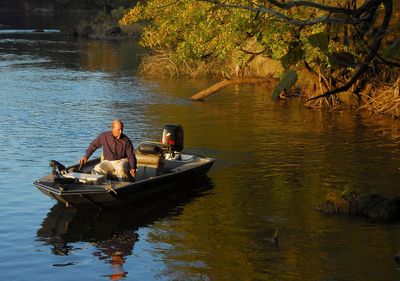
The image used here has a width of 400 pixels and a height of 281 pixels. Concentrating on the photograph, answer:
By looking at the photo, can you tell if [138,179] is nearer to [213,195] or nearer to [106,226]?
[213,195]

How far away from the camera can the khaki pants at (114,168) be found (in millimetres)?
20328

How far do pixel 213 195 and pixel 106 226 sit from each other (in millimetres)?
4130

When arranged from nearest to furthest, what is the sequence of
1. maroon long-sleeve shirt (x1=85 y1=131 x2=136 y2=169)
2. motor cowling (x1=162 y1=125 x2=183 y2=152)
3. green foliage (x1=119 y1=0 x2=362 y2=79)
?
maroon long-sleeve shirt (x1=85 y1=131 x2=136 y2=169)
motor cowling (x1=162 y1=125 x2=183 y2=152)
green foliage (x1=119 y1=0 x2=362 y2=79)

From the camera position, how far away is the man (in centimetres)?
2034

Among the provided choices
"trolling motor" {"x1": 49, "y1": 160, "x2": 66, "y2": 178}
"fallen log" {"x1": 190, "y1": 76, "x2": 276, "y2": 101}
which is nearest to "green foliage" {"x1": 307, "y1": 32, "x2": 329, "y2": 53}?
"trolling motor" {"x1": 49, "y1": 160, "x2": 66, "y2": 178}

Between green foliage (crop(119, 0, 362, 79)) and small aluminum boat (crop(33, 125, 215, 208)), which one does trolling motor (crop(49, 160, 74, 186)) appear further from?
green foliage (crop(119, 0, 362, 79))

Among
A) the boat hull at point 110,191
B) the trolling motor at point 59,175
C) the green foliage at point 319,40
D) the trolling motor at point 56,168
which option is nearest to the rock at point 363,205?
the boat hull at point 110,191

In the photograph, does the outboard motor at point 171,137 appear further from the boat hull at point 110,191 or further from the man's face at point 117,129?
the man's face at point 117,129

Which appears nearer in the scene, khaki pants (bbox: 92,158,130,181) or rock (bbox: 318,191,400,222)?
rock (bbox: 318,191,400,222)

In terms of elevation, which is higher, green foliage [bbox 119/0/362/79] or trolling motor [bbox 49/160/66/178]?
green foliage [bbox 119/0/362/79]

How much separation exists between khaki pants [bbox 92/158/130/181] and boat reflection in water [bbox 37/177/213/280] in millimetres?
885

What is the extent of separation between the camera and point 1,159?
1031 inches

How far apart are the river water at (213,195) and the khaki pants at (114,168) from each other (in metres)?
0.92

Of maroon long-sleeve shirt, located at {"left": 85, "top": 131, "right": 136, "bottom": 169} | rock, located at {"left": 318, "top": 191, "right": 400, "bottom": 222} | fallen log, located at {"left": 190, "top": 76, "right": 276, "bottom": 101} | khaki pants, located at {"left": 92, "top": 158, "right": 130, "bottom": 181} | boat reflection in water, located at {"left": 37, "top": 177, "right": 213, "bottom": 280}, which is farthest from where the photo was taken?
fallen log, located at {"left": 190, "top": 76, "right": 276, "bottom": 101}
